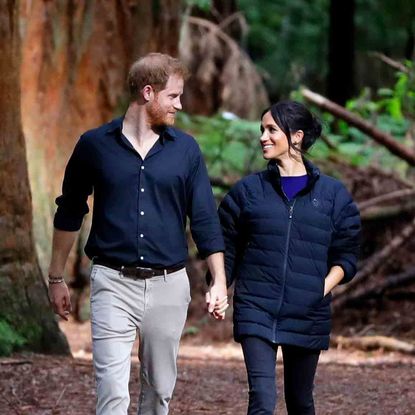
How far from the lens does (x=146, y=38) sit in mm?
13555

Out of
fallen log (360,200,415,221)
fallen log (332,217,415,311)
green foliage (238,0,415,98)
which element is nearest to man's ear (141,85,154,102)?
fallen log (332,217,415,311)

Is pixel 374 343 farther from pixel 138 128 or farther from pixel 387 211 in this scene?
pixel 138 128

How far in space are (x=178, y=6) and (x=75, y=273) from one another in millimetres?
3678

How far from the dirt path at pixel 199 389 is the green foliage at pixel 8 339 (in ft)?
0.37

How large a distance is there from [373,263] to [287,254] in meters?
7.58

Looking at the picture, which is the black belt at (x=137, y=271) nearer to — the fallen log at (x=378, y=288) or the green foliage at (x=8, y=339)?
the green foliage at (x=8, y=339)

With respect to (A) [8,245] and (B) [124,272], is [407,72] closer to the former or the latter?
(A) [8,245]

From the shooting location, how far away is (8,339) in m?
8.09

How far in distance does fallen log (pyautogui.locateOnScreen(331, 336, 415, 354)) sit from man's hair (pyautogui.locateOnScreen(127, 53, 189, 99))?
6.46 meters

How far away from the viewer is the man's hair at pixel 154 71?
5156mm

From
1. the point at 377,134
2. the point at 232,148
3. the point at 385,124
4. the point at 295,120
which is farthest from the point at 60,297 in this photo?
the point at 385,124

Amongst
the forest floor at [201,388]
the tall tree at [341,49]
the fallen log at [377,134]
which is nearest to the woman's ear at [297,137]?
the forest floor at [201,388]

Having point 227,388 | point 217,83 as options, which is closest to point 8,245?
point 227,388

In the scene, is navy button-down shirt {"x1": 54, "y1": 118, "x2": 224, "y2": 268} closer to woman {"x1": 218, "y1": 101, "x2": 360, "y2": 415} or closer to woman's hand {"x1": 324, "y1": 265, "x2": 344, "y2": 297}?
woman {"x1": 218, "y1": 101, "x2": 360, "y2": 415}
